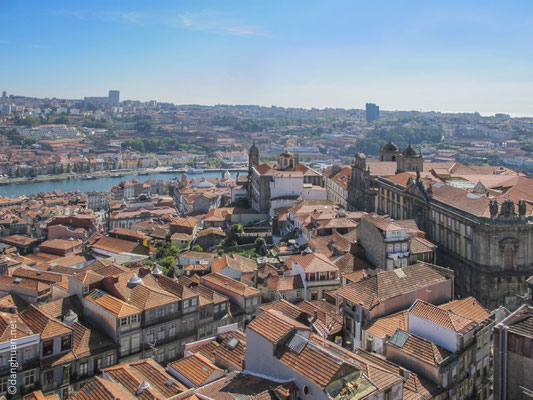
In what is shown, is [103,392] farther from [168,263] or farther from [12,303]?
[168,263]

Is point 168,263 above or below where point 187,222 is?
below

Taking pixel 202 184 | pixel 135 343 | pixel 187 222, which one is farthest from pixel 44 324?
pixel 202 184

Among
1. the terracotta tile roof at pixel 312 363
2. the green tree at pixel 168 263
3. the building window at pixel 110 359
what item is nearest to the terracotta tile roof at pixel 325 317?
the terracotta tile roof at pixel 312 363

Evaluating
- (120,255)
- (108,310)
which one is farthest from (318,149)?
(108,310)

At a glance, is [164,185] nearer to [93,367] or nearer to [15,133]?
[93,367]

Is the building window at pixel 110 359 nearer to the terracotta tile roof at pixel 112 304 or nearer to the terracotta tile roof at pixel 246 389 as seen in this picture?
the terracotta tile roof at pixel 112 304

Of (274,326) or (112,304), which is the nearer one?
(274,326)

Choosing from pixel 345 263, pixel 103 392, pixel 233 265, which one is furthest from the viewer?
pixel 233 265

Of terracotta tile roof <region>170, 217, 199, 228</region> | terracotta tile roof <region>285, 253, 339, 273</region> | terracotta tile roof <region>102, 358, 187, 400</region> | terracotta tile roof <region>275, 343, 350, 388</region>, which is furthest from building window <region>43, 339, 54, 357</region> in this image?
terracotta tile roof <region>170, 217, 199, 228</region>
